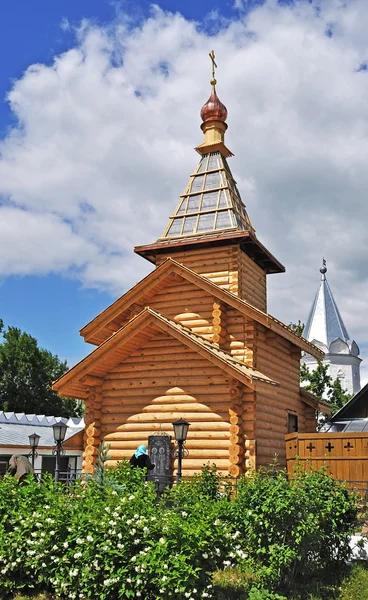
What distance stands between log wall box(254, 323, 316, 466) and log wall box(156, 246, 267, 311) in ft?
5.68

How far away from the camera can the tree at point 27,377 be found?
48.4 meters

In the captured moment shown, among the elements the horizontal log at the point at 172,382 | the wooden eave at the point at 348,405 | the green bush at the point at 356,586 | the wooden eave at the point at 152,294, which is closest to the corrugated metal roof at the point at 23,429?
the wooden eave at the point at 152,294

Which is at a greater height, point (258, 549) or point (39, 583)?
point (258, 549)

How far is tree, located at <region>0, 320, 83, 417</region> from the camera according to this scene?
159 feet

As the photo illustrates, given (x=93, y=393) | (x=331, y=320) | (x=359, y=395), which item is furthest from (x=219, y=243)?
(x=331, y=320)

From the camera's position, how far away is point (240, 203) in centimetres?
2122

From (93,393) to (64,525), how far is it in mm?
8264

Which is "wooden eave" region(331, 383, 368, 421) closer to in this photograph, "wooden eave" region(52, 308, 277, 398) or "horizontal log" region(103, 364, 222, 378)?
"wooden eave" region(52, 308, 277, 398)

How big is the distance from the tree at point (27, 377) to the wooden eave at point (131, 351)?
33948 mm

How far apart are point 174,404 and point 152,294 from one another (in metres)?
3.85

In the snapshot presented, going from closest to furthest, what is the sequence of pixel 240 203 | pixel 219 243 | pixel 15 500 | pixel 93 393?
pixel 15 500 < pixel 93 393 < pixel 219 243 < pixel 240 203

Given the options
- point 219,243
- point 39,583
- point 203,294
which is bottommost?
point 39,583

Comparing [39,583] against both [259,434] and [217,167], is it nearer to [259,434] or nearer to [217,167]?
[259,434]

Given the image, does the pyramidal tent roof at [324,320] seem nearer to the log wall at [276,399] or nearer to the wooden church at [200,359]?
the log wall at [276,399]
